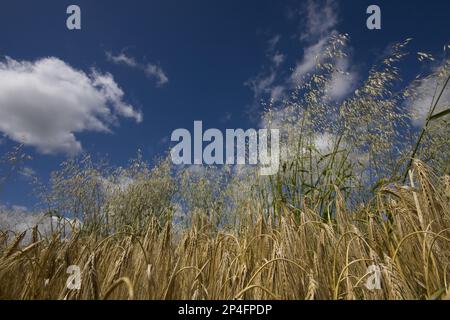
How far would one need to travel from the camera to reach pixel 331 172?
2977mm

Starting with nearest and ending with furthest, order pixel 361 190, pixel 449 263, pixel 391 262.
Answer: pixel 391 262
pixel 449 263
pixel 361 190

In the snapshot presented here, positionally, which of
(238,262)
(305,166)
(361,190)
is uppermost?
(305,166)

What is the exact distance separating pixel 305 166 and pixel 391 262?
5.84 ft

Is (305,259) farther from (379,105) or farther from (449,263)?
(379,105)

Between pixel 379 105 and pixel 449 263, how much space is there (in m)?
2.27

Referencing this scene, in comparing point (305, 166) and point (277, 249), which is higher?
point (305, 166)

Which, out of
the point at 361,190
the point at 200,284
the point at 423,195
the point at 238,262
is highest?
the point at 361,190

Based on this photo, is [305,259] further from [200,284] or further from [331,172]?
[331,172]

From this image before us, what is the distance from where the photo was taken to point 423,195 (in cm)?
185
